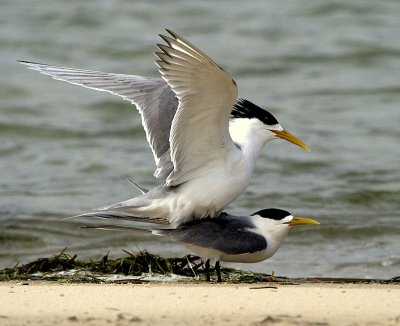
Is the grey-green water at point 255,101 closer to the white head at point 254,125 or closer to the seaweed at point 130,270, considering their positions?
the seaweed at point 130,270

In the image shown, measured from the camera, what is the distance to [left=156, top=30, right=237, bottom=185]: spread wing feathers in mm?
5323

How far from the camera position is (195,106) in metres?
5.60

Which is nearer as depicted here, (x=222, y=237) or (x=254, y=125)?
(x=222, y=237)

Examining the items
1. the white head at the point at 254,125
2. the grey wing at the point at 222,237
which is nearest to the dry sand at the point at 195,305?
the grey wing at the point at 222,237

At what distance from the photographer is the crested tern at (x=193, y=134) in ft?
17.8

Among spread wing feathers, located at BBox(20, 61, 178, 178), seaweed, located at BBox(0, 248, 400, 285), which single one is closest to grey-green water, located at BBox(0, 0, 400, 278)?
seaweed, located at BBox(0, 248, 400, 285)

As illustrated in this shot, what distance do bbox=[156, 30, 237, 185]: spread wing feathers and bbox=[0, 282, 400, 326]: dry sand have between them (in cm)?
105

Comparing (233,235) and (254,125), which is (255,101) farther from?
(233,235)

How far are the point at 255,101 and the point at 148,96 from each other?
17.8 feet

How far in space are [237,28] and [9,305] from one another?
10.8 meters

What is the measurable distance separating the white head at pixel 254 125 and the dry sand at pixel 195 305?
4.43 feet

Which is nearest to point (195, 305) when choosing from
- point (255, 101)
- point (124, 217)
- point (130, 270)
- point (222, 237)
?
point (222, 237)

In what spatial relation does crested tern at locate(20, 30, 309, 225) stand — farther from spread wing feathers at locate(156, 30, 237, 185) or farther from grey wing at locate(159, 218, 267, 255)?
grey wing at locate(159, 218, 267, 255)

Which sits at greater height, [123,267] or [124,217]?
[124,217]
